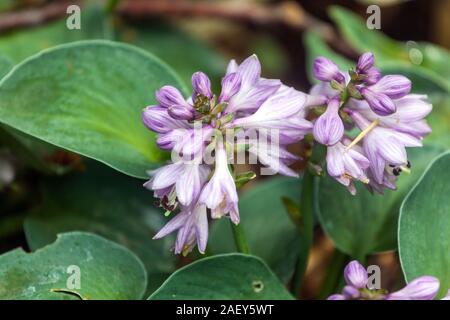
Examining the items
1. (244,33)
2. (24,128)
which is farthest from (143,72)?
(244,33)

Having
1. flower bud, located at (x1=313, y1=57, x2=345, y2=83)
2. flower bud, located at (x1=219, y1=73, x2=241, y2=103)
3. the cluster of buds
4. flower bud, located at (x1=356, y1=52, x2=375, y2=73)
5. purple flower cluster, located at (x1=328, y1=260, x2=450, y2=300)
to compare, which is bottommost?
purple flower cluster, located at (x1=328, y1=260, x2=450, y2=300)

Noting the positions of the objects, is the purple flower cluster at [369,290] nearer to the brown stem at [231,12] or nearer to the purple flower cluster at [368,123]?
the purple flower cluster at [368,123]

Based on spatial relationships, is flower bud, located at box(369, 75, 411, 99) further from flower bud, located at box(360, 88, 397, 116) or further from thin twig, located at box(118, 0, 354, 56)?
thin twig, located at box(118, 0, 354, 56)

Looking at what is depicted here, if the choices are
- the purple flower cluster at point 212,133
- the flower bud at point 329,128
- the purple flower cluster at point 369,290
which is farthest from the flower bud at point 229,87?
the purple flower cluster at point 369,290

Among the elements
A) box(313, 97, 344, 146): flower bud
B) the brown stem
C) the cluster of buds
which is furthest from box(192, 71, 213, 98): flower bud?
the brown stem

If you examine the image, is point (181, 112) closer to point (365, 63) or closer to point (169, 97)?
point (169, 97)

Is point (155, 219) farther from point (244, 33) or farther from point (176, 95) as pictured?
point (244, 33)
